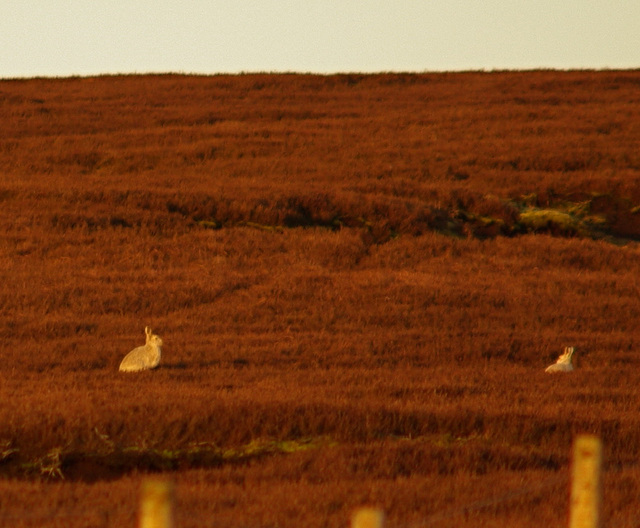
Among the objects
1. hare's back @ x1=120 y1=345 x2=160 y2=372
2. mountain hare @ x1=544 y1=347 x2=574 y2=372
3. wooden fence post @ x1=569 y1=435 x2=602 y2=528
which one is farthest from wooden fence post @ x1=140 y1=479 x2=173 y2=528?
mountain hare @ x1=544 y1=347 x2=574 y2=372

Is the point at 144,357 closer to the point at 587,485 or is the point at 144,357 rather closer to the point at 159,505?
the point at 587,485

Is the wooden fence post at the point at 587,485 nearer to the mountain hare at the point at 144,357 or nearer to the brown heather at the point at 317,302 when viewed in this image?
the brown heather at the point at 317,302

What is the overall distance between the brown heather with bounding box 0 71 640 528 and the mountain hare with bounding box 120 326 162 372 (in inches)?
15.0

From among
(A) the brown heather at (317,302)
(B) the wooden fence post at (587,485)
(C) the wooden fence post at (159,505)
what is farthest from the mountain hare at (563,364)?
(C) the wooden fence post at (159,505)

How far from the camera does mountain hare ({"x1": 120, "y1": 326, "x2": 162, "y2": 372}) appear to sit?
1290 cm

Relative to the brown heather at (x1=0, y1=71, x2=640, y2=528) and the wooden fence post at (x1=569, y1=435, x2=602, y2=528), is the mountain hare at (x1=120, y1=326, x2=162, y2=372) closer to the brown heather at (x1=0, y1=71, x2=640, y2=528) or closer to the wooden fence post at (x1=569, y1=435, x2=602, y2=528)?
the brown heather at (x1=0, y1=71, x2=640, y2=528)

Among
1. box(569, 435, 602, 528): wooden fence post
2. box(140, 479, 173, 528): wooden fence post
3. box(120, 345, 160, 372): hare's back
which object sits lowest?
box(569, 435, 602, 528): wooden fence post

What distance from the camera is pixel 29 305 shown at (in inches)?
666

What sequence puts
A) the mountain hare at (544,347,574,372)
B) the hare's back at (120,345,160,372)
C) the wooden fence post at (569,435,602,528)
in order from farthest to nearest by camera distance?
the mountain hare at (544,347,574,372) → the hare's back at (120,345,160,372) → the wooden fence post at (569,435,602,528)

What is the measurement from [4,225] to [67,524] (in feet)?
56.3

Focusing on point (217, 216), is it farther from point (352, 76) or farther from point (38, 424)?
point (352, 76)

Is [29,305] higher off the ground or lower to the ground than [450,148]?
lower

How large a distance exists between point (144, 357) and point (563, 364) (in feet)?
18.7

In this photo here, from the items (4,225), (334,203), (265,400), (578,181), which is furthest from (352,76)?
(265,400)
